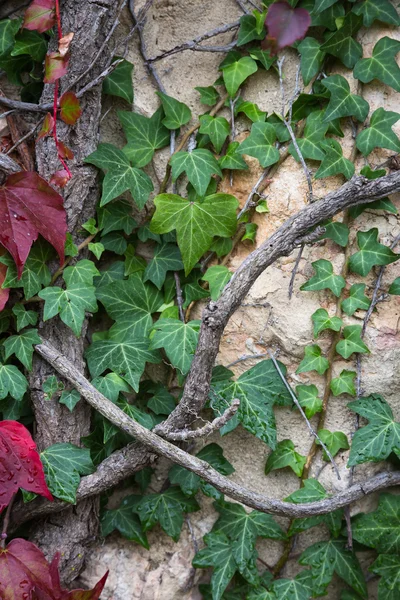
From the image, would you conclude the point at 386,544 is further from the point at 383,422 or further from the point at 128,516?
the point at 128,516

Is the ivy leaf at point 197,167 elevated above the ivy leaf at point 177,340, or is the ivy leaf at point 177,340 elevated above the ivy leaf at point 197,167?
the ivy leaf at point 197,167

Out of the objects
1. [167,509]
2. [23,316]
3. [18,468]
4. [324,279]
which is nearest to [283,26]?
[324,279]

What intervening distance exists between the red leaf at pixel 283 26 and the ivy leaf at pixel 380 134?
26.9 inches

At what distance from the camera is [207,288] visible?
1.80m

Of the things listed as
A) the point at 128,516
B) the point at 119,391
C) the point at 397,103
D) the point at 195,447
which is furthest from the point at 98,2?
the point at 128,516

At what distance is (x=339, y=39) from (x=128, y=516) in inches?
57.6

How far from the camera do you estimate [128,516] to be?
1.78 m

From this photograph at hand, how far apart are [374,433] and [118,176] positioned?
38.7 inches

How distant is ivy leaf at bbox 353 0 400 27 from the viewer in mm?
1607

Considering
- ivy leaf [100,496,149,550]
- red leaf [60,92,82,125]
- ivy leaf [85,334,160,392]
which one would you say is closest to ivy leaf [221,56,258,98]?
red leaf [60,92,82,125]

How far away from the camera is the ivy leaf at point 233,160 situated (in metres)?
1.71

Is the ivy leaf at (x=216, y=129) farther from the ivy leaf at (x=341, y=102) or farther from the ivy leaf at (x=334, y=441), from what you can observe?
the ivy leaf at (x=334, y=441)

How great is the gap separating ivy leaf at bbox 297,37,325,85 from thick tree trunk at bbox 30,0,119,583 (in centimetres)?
52

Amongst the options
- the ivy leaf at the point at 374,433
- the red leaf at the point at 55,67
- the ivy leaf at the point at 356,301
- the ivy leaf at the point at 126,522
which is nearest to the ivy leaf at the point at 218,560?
the ivy leaf at the point at 126,522
